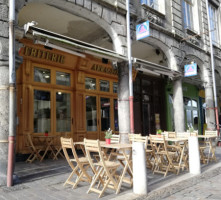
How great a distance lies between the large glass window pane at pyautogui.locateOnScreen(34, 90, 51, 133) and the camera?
8203 millimetres

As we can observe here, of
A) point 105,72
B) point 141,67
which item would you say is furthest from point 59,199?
point 105,72

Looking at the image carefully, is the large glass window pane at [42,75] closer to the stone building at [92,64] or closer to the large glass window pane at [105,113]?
the stone building at [92,64]

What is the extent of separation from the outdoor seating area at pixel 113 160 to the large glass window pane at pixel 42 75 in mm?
2061

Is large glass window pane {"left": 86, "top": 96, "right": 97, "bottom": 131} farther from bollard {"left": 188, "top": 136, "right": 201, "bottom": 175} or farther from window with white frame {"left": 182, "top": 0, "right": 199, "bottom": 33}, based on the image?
window with white frame {"left": 182, "top": 0, "right": 199, "bottom": 33}

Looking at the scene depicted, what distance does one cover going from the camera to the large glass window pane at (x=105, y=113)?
10.4 meters

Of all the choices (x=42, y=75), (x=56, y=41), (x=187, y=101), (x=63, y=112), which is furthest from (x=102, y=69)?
(x=187, y=101)

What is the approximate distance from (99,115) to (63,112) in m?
1.80

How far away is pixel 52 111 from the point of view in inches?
342

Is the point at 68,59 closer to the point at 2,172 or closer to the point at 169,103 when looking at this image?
the point at 2,172

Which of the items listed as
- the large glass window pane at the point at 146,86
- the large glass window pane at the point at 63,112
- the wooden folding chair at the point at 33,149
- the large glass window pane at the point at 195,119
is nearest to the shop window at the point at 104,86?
the large glass window pane at the point at 63,112

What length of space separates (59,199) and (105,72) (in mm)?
7544

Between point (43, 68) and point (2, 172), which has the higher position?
point (43, 68)

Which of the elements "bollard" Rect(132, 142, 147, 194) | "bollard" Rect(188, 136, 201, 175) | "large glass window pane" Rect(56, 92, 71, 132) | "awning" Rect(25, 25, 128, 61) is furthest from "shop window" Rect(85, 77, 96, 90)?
"bollard" Rect(132, 142, 147, 194)

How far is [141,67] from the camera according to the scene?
25.8 feet
